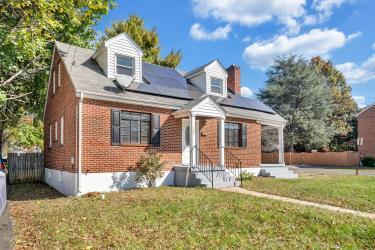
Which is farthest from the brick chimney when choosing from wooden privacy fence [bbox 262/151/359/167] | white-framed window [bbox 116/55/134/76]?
wooden privacy fence [bbox 262/151/359/167]

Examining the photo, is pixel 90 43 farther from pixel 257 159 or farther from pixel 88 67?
pixel 257 159

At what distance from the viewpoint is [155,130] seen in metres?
12.5

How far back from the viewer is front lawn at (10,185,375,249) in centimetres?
558

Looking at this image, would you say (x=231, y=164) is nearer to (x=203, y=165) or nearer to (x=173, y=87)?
(x=203, y=165)

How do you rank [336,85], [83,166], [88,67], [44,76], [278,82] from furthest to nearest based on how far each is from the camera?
[336,85]
[278,82]
[44,76]
[88,67]
[83,166]

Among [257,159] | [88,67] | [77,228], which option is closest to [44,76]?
[88,67]

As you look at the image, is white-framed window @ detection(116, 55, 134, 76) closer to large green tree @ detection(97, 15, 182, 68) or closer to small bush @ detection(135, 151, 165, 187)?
small bush @ detection(135, 151, 165, 187)

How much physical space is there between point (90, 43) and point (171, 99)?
10.3 meters

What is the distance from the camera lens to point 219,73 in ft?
55.3

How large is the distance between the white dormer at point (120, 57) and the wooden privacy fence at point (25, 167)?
23.6ft

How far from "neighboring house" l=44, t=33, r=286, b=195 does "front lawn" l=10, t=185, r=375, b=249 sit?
2.61 meters

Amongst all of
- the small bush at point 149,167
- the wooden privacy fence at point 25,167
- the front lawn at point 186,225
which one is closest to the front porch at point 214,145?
the small bush at point 149,167

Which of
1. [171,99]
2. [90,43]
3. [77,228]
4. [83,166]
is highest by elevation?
[90,43]

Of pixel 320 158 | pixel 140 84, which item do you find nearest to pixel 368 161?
pixel 320 158
